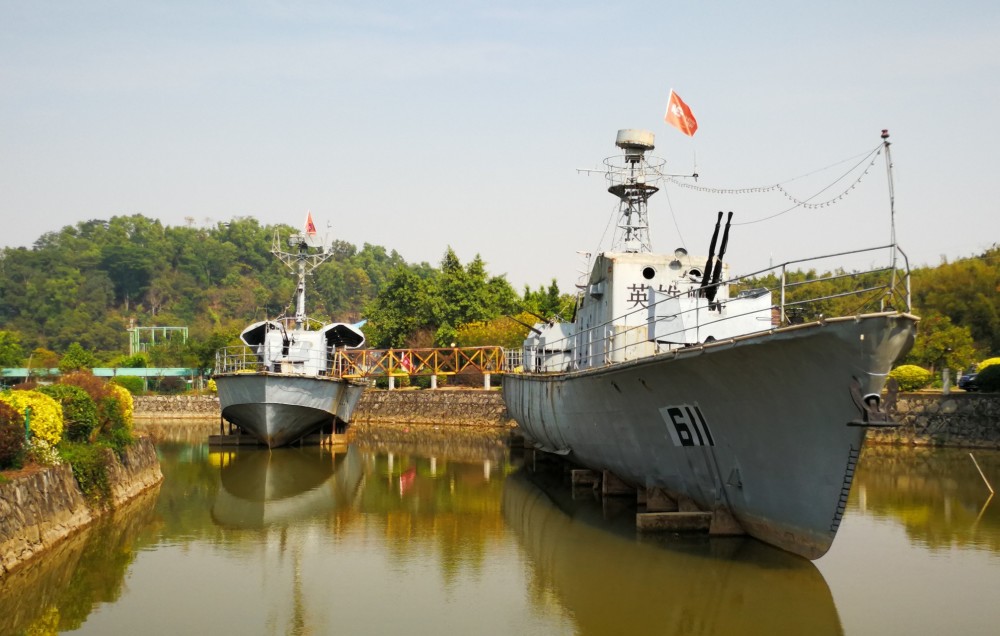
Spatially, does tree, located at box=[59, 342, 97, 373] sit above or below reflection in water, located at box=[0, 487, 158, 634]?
above

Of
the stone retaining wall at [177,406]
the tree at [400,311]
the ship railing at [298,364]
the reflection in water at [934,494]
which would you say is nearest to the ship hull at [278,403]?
the ship railing at [298,364]

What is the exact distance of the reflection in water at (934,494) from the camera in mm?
17578

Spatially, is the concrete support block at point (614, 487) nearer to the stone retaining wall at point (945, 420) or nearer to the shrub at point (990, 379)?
the stone retaining wall at point (945, 420)

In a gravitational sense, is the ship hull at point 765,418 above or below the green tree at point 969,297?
below

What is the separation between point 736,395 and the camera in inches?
556

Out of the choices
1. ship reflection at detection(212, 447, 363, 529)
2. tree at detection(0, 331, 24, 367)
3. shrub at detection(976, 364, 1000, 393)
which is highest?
tree at detection(0, 331, 24, 367)

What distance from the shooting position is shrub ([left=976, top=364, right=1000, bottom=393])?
1324 inches

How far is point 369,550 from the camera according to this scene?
16.4 metres

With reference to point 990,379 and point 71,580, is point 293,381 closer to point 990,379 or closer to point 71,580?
point 71,580

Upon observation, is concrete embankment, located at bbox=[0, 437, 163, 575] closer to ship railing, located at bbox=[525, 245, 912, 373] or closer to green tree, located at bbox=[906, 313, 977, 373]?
ship railing, located at bbox=[525, 245, 912, 373]

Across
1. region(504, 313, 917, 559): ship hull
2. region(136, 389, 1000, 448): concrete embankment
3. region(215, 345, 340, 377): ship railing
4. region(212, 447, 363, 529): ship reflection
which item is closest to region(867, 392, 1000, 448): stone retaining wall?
region(136, 389, 1000, 448): concrete embankment

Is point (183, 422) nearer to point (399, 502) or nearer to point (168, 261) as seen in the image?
point (399, 502)

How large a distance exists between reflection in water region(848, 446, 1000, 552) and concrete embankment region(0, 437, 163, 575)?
48.1 feet

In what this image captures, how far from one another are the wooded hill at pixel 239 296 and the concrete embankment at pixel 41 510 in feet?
106
